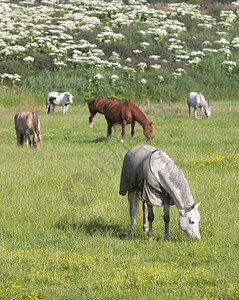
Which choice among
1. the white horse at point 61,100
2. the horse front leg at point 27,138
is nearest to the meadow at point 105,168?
the horse front leg at point 27,138

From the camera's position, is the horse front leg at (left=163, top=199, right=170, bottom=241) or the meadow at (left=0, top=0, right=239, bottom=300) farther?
the horse front leg at (left=163, top=199, right=170, bottom=241)

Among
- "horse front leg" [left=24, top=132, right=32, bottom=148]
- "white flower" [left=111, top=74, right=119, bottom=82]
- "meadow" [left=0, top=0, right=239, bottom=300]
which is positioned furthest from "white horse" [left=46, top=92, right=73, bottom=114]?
"horse front leg" [left=24, top=132, right=32, bottom=148]

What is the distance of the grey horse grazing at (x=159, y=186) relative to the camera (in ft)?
22.5

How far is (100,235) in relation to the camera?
7.68m

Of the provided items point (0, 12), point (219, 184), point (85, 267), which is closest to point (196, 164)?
point (219, 184)

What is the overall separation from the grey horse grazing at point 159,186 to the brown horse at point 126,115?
37.4 feet

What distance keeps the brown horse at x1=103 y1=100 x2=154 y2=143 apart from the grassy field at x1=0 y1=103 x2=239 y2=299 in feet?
11.5

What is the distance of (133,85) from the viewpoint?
35.3m

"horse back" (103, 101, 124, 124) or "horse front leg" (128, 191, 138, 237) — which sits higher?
"horse front leg" (128, 191, 138, 237)

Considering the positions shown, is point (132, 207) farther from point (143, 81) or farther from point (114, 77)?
point (114, 77)

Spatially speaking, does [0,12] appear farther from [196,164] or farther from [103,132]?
[196,164]

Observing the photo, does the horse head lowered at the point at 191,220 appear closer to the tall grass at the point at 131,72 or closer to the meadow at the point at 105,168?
the meadow at the point at 105,168

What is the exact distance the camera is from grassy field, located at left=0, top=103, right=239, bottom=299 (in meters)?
5.70

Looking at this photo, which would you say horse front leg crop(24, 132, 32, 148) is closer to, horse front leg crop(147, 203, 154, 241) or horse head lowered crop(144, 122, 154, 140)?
horse head lowered crop(144, 122, 154, 140)
